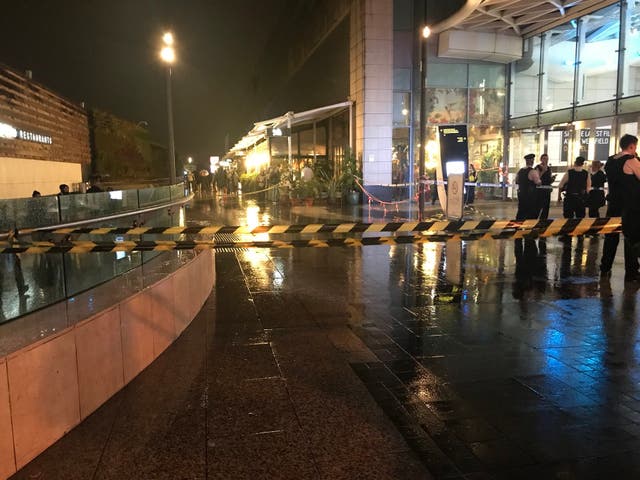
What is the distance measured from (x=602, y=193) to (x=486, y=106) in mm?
13853

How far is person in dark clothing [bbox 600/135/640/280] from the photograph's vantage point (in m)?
7.85

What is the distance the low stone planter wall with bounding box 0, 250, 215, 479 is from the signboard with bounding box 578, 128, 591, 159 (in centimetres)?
1889

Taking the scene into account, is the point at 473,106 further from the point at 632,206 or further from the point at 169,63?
the point at 632,206

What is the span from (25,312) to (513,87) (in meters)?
24.5

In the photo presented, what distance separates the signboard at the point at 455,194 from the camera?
15.7 metres

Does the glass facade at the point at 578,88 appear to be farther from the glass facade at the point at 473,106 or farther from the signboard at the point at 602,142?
the glass facade at the point at 473,106

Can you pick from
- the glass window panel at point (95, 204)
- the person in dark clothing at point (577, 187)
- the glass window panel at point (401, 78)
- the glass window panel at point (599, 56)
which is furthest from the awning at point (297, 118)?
the glass window panel at point (95, 204)

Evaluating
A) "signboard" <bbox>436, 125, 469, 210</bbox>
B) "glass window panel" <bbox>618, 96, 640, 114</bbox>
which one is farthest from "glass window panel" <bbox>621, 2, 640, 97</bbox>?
"signboard" <bbox>436, 125, 469, 210</bbox>

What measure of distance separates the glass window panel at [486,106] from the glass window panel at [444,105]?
0.59m

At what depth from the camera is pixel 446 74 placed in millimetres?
24219

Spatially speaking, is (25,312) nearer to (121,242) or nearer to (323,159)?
(121,242)

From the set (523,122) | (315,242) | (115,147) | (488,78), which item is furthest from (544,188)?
(115,147)

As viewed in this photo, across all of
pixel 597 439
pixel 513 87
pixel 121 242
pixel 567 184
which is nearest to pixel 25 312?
pixel 121 242

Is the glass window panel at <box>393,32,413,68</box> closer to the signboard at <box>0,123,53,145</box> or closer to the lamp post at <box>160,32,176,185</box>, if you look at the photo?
the lamp post at <box>160,32,176,185</box>
